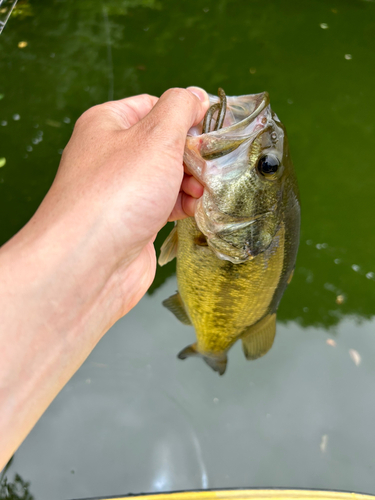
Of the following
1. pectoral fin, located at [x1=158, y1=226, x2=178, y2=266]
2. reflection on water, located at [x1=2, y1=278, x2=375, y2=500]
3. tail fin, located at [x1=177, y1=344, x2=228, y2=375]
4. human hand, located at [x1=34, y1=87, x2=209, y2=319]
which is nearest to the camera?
human hand, located at [x1=34, y1=87, x2=209, y2=319]

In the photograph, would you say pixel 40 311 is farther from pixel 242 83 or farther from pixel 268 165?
pixel 242 83

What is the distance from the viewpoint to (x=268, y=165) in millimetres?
1106

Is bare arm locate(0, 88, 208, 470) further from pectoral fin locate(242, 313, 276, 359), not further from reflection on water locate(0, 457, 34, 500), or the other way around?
reflection on water locate(0, 457, 34, 500)

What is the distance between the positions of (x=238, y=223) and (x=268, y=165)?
218 millimetres

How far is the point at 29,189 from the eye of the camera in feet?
8.16

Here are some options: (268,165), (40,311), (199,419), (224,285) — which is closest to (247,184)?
(268,165)

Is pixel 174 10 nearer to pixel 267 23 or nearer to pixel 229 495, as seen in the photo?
pixel 267 23

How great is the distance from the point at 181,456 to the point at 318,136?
255cm

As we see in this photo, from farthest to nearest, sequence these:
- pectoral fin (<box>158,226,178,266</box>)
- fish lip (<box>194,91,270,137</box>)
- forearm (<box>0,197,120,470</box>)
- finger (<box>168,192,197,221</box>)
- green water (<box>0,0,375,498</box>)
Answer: green water (<box>0,0,375,498</box>) < pectoral fin (<box>158,226,178,266</box>) < finger (<box>168,192,197,221</box>) < fish lip (<box>194,91,270,137</box>) < forearm (<box>0,197,120,470</box>)

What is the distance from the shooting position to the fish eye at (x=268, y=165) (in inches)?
43.2

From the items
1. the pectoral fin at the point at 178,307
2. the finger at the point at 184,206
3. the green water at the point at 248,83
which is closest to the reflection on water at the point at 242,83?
the green water at the point at 248,83

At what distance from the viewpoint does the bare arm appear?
2.79ft

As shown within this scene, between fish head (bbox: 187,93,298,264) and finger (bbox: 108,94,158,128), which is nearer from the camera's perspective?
fish head (bbox: 187,93,298,264)

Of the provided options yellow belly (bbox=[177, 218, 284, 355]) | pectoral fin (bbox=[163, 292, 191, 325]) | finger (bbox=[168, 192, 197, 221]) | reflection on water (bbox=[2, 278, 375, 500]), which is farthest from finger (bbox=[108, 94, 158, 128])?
reflection on water (bbox=[2, 278, 375, 500])
